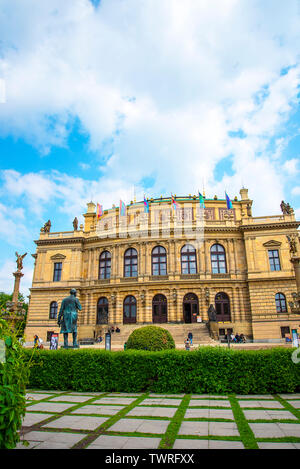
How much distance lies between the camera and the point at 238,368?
35.0 ft

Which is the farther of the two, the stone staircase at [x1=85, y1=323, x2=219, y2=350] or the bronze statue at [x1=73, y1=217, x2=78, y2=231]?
the bronze statue at [x1=73, y1=217, x2=78, y2=231]

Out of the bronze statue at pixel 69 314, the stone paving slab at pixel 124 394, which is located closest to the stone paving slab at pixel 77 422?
the stone paving slab at pixel 124 394

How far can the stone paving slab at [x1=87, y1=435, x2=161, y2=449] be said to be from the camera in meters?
5.63

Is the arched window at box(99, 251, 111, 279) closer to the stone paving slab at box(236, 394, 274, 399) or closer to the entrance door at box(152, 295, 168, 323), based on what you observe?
the entrance door at box(152, 295, 168, 323)

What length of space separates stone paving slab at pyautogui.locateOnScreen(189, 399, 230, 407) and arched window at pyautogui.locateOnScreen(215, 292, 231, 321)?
88.9 feet

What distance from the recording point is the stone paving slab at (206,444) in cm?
553

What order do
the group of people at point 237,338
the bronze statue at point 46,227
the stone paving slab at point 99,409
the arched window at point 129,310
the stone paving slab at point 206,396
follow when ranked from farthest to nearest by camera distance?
the bronze statue at point 46,227
the arched window at point 129,310
the group of people at point 237,338
the stone paving slab at point 206,396
the stone paving slab at point 99,409

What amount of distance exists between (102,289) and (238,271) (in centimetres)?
1715

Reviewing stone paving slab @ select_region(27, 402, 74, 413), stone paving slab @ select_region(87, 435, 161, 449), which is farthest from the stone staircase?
stone paving slab @ select_region(87, 435, 161, 449)

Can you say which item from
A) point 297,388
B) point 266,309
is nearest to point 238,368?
point 297,388

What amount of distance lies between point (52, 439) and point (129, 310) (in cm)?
3214

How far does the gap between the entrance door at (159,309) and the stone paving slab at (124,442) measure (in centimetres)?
3099

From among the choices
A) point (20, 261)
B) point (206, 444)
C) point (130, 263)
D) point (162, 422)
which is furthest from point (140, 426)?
point (130, 263)

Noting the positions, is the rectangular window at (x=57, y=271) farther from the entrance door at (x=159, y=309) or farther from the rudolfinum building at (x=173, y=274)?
the entrance door at (x=159, y=309)
